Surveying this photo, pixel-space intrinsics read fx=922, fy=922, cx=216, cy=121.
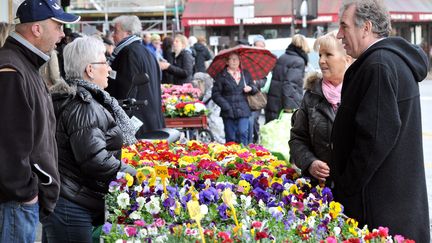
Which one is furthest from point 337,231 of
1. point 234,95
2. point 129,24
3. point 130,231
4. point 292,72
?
point 292,72

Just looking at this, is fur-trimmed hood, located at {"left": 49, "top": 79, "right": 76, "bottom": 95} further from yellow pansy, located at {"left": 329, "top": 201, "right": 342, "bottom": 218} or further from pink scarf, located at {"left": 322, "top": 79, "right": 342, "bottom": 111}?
yellow pansy, located at {"left": 329, "top": 201, "right": 342, "bottom": 218}

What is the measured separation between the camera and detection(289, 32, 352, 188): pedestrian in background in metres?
5.08

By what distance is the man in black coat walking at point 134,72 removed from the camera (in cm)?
840

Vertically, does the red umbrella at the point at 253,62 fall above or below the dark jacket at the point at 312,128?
below

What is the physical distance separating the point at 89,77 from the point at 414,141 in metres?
1.92

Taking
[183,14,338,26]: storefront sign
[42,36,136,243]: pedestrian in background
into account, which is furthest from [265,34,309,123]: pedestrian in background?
[183,14,338,26]: storefront sign

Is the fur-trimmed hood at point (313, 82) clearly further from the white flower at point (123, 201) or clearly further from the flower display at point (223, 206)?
the white flower at point (123, 201)

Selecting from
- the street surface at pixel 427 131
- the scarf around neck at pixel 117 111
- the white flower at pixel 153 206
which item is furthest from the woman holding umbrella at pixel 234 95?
the white flower at pixel 153 206

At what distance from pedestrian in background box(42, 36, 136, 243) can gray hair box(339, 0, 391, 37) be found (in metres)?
1.50

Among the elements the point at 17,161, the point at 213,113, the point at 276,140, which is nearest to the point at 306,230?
the point at 17,161

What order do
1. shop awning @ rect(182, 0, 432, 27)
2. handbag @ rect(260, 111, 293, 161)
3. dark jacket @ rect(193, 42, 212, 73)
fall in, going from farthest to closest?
1. shop awning @ rect(182, 0, 432, 27)
2. dark jacket @ rect(193, 42, 212, 73)
3. handbag @ rect(260, 111, 293, 161)

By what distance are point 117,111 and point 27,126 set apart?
144 cm

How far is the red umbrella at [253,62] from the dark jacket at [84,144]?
703 cm

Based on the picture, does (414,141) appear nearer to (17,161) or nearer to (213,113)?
(17,161)
